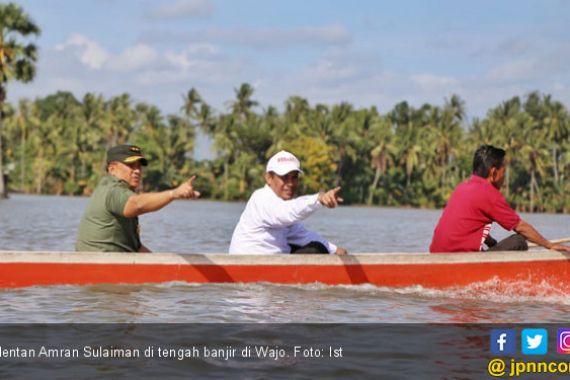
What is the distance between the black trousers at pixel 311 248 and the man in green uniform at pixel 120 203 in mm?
1592

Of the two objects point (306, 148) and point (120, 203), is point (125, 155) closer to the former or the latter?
point (120, 203)

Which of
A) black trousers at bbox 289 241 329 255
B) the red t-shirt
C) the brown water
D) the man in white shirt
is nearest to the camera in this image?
the brown water

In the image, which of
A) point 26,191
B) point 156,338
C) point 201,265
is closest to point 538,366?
point 156,338

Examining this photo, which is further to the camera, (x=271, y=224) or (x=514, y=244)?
(x=514, y=244)

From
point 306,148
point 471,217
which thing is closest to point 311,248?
point 471,217

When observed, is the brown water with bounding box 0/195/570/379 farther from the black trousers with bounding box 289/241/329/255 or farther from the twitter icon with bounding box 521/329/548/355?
the black trousers with bounding box 289/241/329/255

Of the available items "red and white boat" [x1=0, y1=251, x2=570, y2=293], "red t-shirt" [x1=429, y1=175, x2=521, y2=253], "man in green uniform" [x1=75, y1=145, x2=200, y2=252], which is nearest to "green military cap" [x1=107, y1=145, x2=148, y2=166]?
"man in green uniform" [x1=75, y1=145, x2=200, y2=252]

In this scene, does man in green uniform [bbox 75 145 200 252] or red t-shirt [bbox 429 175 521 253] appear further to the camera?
red t-shirt [bbox 429 175 521 253]

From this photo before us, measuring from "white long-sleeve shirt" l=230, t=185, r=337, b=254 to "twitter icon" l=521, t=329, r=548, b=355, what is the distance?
6.43 feet

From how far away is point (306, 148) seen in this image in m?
76.6

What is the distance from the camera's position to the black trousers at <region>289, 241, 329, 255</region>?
824cm

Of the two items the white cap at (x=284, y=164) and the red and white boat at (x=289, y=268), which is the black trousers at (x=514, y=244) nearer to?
the red and white boat at (x=289, y=268)

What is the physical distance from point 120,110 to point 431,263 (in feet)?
252

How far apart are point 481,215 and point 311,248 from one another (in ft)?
5.80
